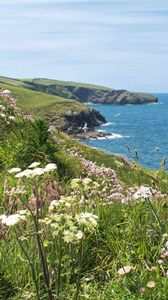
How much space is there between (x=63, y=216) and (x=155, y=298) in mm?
1574

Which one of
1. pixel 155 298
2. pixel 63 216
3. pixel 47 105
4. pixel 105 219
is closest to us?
pixel 63 216

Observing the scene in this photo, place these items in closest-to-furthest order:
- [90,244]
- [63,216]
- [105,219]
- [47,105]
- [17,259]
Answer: [63,216]
[17,259]
[90,244]
[105,219]
[47,105]

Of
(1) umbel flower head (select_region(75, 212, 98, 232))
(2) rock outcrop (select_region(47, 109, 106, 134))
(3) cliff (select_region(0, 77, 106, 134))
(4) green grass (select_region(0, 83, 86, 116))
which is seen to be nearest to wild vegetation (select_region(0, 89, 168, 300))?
(1) umbel flower head (select_region(75, 212, 98, 232))

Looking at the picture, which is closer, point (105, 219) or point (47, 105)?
point (105, 219)

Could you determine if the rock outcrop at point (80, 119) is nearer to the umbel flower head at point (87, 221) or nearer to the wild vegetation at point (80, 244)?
the wild vegetation at point (80, 244)

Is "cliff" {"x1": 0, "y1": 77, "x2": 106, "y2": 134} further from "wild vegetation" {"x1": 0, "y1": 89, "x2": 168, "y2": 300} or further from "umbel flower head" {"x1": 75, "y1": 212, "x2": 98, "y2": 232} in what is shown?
"umbel flower head" {"x1": 75, "y1": 212, "x2": 98, "y2": 232}

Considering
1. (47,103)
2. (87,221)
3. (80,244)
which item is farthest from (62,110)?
(87,221)

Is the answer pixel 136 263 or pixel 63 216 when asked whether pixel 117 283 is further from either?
pixel 63 216

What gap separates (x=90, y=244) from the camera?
8109 mm

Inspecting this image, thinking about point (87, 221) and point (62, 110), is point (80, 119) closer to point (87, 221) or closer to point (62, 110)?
point (62, 110)

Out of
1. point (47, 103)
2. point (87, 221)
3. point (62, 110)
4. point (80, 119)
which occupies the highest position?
point (87, 221)

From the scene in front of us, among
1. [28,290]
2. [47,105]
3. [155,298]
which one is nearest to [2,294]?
[28,290]

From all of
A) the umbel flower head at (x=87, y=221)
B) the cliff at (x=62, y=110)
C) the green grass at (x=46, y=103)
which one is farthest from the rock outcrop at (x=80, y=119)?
the umbel flower head at (x=87, y=221)

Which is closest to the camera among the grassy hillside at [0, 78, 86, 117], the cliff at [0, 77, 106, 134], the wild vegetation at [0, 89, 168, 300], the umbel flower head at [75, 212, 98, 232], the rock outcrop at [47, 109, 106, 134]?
the umbel flower head at [75, 212, 98, 232]
